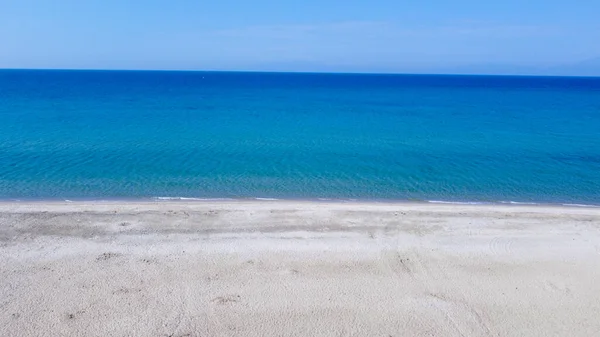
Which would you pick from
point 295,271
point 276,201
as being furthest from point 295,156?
point 295,271

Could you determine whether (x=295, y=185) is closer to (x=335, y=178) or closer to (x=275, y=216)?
(x=335, y=178)

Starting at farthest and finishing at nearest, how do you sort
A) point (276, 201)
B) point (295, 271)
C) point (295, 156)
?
point (295, 156) < point (276, 201) < point (295, 271)

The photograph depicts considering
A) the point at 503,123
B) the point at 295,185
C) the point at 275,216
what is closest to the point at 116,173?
the point at 295,185

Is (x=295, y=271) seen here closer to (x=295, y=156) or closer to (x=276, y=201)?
(x=276, y=201)

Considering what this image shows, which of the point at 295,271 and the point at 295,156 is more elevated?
the point at 295,271

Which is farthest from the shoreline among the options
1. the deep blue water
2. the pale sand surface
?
the pale sand surface

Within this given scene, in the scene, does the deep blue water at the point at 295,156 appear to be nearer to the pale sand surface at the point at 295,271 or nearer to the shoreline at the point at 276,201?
the shoreline at the point at 276,201

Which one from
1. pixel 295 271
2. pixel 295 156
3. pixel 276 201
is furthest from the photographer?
pixel 295 156

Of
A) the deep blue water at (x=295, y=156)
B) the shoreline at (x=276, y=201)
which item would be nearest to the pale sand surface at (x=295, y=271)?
the shoreline at (x=276, y=201)

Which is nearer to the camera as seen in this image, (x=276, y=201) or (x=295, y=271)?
(x=295, y=271)

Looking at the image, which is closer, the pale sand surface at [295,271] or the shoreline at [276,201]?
the pale sand surface at [295,271]
